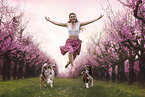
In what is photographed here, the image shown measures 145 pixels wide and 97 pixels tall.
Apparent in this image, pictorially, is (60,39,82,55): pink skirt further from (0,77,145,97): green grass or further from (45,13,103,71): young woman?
(0,77,145,97): green grass

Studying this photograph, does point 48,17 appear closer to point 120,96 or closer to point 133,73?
point 120,96

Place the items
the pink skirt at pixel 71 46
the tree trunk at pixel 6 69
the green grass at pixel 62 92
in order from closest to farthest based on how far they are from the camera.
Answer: the pink skirt at pixel 71 46, the green grass at pixel 62 92, the tree trunk at pixel 6 69

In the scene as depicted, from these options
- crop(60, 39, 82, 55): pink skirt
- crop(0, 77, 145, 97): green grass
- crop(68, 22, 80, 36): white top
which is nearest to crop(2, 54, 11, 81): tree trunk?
crop(0, 77, 145, 97): green grass

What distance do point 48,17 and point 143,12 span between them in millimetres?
15761

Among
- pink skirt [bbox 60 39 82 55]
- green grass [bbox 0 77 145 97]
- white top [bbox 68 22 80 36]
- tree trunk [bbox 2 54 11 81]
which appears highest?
white top [bbox 68 22 80 36]

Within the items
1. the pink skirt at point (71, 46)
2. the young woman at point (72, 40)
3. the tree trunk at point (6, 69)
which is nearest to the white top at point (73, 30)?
the young woman at point (72, 40)

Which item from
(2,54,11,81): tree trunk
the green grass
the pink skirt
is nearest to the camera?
the pink skirt

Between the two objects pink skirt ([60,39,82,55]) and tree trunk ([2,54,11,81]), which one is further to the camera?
tree trunk ([2,54,11,81])

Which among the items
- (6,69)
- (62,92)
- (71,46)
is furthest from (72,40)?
(6,69)

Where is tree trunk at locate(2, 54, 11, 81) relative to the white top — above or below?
below

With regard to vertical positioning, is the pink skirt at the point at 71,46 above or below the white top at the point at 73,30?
below

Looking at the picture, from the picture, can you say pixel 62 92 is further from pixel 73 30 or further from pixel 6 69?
pixel 6 69

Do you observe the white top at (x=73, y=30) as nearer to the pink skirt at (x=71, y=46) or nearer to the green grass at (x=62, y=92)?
the pink skirt at (x=71, y=46)

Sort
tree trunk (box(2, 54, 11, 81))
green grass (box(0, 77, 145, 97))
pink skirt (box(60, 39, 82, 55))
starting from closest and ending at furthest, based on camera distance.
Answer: pink skirt (box(60, 39, 82, 55))
green grass (box(0, 77, 145, 97))
tree trunk (box(2, 54, 11, 81))
